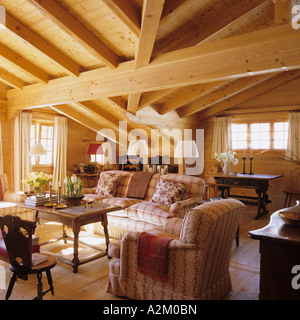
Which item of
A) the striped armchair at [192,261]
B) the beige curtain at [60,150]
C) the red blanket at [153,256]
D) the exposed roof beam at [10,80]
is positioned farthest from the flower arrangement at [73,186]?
the beige curtain at [60,150]

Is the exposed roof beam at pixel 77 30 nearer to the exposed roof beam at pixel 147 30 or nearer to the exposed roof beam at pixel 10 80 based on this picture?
the exposed roof beam at pixel 147 30

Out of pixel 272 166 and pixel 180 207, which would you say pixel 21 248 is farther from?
pixel 272 166

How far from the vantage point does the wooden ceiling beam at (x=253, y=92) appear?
682cm

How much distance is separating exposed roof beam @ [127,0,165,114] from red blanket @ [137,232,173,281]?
7.44 ft

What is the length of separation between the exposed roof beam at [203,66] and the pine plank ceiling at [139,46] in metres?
0.01

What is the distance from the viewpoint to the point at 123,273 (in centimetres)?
268

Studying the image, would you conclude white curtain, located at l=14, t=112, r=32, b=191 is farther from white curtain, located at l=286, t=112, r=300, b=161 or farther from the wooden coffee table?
white curtain, located at l=286, t=112, r=300, b=161

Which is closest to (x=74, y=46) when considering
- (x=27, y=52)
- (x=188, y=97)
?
(x=27, y=52)

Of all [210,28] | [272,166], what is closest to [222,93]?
[272,166]

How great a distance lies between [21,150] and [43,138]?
1.02 m

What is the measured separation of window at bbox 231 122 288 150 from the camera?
7.20m

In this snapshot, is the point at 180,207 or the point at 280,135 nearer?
the point at 180,207

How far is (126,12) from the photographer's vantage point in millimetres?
3293
